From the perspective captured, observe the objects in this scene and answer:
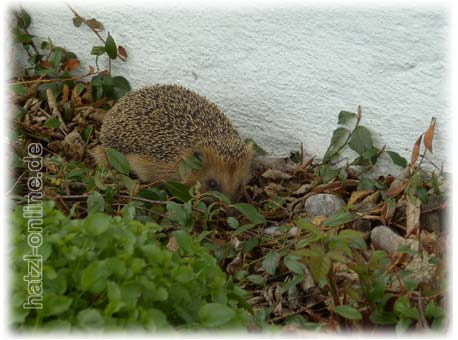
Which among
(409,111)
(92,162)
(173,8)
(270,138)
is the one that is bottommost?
(92,162)

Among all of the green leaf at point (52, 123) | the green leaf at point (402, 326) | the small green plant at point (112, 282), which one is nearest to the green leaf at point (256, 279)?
the small green plant at point (112, 282)

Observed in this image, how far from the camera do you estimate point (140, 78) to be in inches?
239

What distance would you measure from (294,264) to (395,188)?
1.41m

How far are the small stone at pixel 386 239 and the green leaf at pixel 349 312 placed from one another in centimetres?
98

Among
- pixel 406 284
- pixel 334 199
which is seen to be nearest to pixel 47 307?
pixel 406 284

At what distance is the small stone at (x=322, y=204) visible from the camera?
4.75 metres

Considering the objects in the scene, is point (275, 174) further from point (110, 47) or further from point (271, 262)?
point (110, 47)

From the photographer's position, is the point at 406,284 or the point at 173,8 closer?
the point at 406,284

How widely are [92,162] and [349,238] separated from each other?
3.10 metres

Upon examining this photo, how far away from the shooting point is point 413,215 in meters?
4.41

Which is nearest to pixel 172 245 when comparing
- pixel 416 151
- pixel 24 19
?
pixel 416 151

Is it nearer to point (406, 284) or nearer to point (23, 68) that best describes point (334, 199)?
point (406, 284)

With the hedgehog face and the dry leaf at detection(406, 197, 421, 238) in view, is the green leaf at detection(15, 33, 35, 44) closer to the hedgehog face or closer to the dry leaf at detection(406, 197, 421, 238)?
the hedgehog face

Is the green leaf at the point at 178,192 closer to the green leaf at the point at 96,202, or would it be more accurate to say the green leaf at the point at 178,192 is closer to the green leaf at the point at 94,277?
the green leaf at the point at 96,202
